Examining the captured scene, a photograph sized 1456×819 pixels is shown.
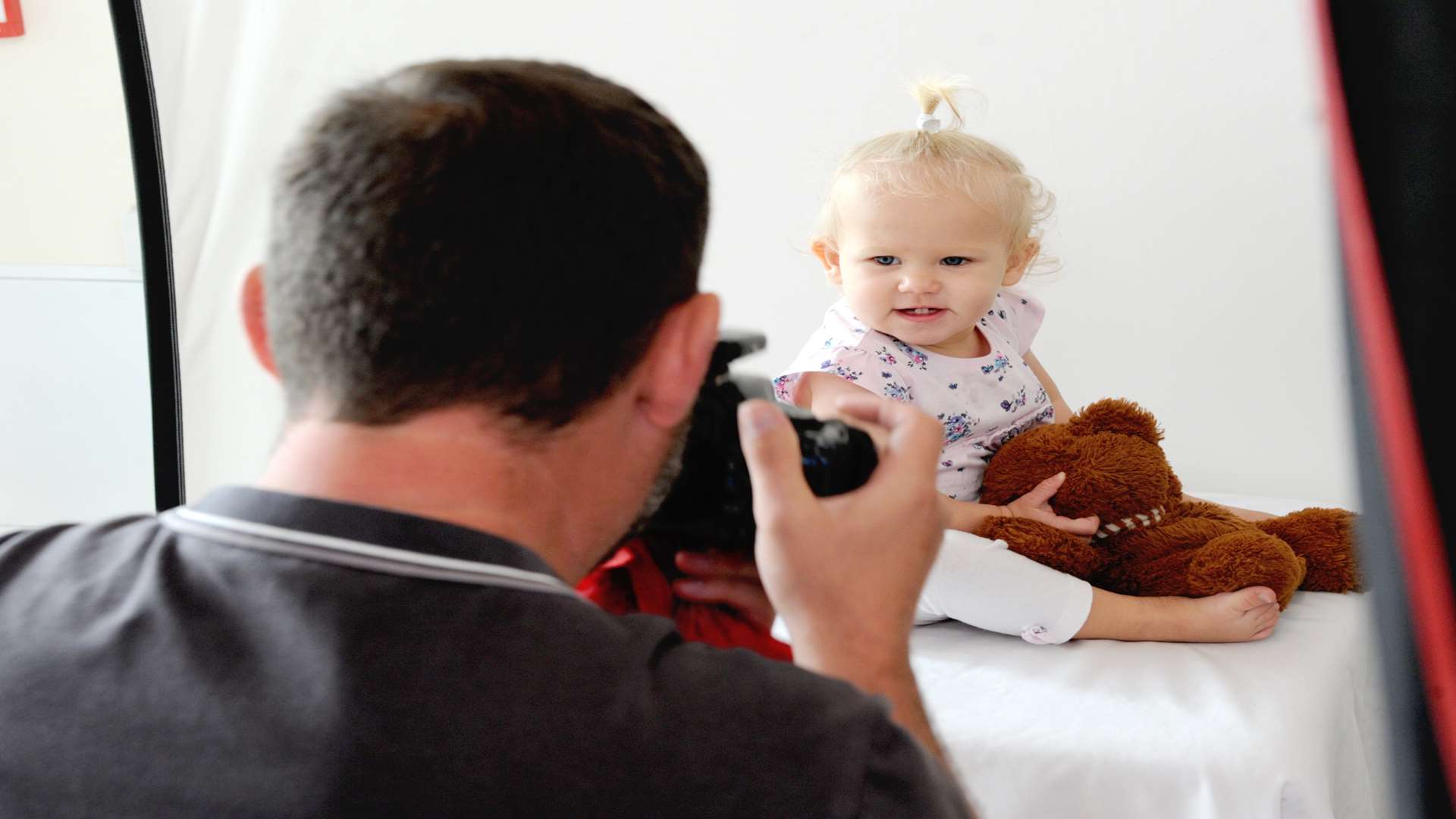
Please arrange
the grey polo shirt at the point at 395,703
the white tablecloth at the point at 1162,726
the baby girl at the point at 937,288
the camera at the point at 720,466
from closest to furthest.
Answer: the grey polo shirt at the point at 395,703, the camera at the point at 720,466, the white tablecloth at the point at 1162,726, the baby girl at the point at 937,288

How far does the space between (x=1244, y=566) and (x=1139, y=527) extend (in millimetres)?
144

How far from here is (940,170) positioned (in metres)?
1.35

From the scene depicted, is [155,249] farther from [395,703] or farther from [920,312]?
[395,703]

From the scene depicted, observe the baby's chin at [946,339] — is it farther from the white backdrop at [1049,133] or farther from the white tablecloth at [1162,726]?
the white tablecloth at [1162,726]

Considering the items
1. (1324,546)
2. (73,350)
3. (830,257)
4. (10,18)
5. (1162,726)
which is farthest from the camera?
(10,18)

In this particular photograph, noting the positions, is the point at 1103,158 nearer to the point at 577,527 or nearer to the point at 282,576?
the point at 577,527

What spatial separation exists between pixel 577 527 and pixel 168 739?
183 mm

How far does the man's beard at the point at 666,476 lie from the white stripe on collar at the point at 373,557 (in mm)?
149

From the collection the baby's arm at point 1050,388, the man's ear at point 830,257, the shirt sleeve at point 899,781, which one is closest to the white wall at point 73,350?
the man's ear at point 830,257

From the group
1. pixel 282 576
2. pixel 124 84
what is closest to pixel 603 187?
pixel 282 576

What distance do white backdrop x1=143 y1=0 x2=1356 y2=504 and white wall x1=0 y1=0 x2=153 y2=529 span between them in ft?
1.52

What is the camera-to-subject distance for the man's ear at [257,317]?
1.79 feet

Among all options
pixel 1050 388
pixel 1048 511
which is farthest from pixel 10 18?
pixel 1048 511

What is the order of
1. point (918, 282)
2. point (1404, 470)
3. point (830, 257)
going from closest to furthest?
point (1404, 470), point (918, 282), point (830, 257)
